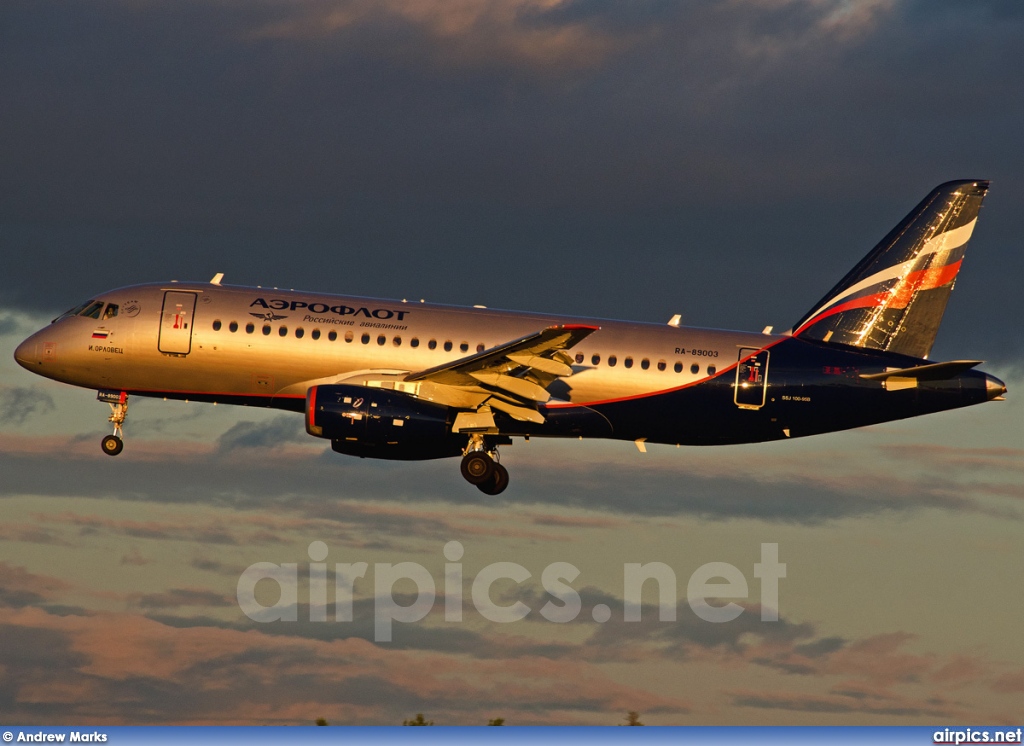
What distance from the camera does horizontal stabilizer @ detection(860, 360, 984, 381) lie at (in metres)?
44.2

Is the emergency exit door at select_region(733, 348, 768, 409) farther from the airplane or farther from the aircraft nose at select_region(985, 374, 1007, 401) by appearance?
the aircraft nose at select_region(985, 374, 1007, 401)

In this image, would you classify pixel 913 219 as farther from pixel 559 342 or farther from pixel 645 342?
pixel 559 342

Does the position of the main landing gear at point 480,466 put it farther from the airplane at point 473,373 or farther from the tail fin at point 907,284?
the tail fin at point 907,284

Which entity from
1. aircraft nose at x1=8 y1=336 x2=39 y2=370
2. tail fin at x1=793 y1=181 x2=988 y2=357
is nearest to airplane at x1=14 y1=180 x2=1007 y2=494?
aircraft nose at x1=8 y1=336 x2=39 y2=370

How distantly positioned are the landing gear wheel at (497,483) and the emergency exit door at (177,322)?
9.80 meters

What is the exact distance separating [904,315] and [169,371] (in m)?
22.9

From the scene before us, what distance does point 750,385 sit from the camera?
4588cm

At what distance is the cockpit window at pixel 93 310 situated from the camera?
47.3 metres

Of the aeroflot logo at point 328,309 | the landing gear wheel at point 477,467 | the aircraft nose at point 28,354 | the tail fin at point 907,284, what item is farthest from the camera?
the tail fin at point 907,284

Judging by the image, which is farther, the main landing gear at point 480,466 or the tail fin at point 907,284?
the tail fin at point 907,284

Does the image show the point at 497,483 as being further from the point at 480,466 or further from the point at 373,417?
the point at 373,417

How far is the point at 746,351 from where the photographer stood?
46281mm

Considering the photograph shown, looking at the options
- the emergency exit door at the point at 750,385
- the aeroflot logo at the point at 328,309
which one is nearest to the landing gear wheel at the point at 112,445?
the aeroflot logo at the point at 328,309

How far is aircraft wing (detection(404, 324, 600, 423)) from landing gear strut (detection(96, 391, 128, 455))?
9324 mm
